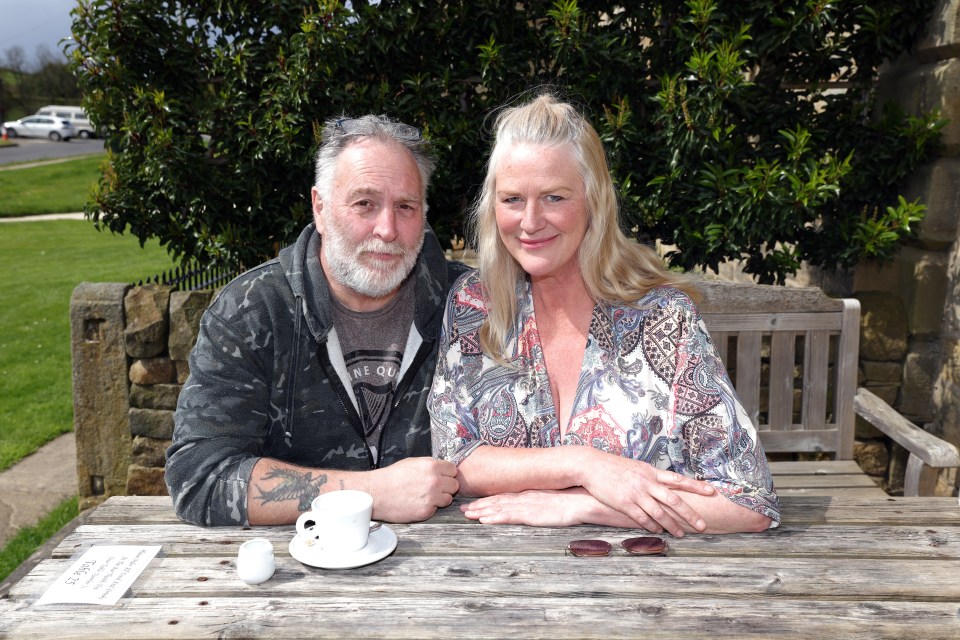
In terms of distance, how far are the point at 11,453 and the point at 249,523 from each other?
463 cm

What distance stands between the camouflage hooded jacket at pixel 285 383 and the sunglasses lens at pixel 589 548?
2.88 ft

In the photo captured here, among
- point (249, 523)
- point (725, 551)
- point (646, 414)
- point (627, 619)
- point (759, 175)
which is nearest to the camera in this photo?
point (627, 619)

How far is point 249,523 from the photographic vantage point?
6.68ft

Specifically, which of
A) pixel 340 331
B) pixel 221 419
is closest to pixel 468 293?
pixel 340 331

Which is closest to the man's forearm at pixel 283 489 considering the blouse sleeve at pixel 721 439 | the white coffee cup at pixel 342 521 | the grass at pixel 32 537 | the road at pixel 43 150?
the white coffee cup at pixel 342 521

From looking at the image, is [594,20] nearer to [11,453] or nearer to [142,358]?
[142,358]

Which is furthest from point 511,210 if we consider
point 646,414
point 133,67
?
point 133,67

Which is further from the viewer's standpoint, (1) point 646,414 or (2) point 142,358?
(2) point 142,358

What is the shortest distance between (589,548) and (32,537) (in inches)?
152

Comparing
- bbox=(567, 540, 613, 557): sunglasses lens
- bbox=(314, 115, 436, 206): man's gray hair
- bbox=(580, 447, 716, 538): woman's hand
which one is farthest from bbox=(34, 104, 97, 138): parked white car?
bbox=(567, 540, 613, 557): sunglasses lens

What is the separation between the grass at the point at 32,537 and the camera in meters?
4.07

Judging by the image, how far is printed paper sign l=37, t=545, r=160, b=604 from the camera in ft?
5.45

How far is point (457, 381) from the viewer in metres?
2.41

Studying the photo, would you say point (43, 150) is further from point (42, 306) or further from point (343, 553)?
point (343, 553)
